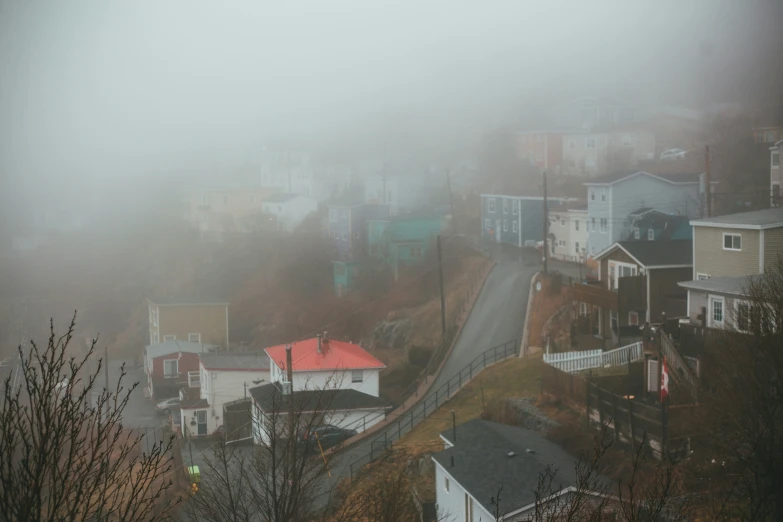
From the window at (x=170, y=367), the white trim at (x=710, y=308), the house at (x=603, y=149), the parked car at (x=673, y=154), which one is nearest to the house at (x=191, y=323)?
the window at (x=170, y=367)

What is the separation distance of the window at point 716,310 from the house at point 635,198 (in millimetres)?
8987

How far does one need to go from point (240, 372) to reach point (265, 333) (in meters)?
6.15

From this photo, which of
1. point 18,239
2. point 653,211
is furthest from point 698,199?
point 18,239

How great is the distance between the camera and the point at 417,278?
78.1ft

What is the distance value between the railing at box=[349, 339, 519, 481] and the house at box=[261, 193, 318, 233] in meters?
20.0

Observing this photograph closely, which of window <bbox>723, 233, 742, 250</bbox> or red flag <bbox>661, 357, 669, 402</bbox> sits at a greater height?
window <bbox>723, 233, 742, 250</bbox>

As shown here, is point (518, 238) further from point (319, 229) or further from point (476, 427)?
point (476, 427)

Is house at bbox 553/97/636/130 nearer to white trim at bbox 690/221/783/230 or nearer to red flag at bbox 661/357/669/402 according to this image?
white trim at bbox 690/221/783/230

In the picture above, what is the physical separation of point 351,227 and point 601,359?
1703 cm

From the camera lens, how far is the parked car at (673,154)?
1137 inches

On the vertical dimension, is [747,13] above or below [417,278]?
above

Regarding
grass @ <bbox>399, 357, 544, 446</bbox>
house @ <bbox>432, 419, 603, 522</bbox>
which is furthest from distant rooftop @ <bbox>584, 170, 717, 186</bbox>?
house @ <bbox>432, 419, 603, 522</bbox>

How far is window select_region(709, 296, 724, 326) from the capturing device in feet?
37.2

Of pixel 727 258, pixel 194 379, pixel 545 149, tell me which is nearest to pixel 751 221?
pixel 727 258
